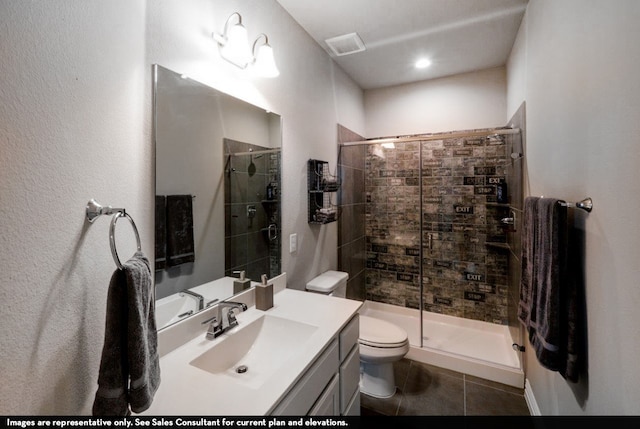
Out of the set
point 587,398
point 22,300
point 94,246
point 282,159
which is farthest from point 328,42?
point 587,398

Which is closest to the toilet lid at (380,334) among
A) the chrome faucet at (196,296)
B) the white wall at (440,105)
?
the chrome faucet at (196,296)

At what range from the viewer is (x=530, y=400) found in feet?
6.23

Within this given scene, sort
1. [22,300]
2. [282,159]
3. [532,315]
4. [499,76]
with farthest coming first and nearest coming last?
[499,76] < [282,159] < [532,315] < [22,300]

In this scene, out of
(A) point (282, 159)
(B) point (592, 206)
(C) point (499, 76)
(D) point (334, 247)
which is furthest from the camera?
(C) point (499, 76)

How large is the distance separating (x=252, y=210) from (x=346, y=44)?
1583mm

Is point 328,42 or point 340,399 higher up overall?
point 328,42

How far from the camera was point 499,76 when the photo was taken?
9.08ft

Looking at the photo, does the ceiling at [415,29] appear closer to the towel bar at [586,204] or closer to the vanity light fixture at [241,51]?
the vanity light fixture at [241,51]

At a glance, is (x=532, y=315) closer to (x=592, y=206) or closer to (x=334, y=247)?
(x=592, y=206)

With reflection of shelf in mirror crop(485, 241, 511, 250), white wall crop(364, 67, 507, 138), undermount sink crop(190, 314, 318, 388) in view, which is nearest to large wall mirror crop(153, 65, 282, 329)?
undermount sink crop(190, 314, 318, 388)

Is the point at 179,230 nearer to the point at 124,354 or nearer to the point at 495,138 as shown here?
the point at 124,354

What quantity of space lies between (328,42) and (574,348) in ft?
7.78

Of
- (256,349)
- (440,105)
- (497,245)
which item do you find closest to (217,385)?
(256,349)
